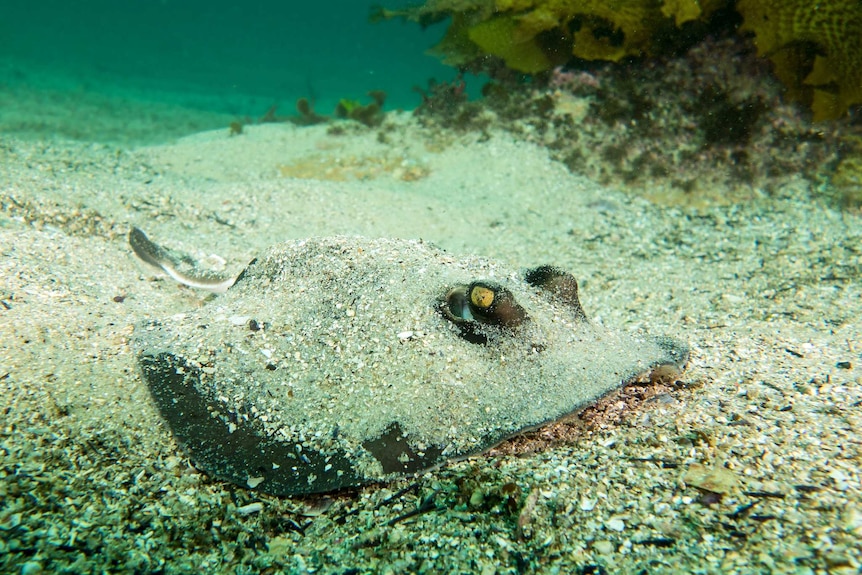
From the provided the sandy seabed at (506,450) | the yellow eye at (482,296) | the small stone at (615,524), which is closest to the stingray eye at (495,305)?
the yellow eye at (482,296)

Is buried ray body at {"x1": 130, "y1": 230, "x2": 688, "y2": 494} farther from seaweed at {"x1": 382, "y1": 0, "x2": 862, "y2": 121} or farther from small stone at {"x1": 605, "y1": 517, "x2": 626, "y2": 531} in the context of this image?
seaweed at {"x1": 382, "y1": 0, "x2": 862, "y2": 121}

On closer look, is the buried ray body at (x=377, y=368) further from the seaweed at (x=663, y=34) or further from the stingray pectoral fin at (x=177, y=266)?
the seaweed at (x=663, y=34)

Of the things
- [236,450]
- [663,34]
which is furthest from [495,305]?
[663,34]

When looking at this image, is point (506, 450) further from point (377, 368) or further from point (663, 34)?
point (663, 34)

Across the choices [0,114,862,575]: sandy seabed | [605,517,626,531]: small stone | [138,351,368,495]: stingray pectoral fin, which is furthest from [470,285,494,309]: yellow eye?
[605,517,626,531]: small stone

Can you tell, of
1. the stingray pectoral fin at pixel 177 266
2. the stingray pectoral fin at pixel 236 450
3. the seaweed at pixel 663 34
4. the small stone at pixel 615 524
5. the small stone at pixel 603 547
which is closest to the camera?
the small stone at pixel 603 547

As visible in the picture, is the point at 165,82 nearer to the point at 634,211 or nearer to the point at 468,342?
the point at 634,211

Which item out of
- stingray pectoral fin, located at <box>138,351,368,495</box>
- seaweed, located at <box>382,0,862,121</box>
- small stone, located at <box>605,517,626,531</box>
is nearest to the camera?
small stone, located at <box>605,517,626,531</box>
